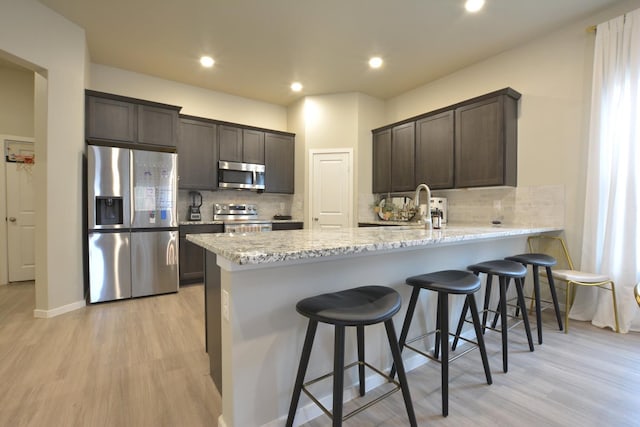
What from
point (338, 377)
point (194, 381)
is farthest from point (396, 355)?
point (194, 381)

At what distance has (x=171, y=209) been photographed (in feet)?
12.4

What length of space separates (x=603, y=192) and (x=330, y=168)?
3348 millimetres

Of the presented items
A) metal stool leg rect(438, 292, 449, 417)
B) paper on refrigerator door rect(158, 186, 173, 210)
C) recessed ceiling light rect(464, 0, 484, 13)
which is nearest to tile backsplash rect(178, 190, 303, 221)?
paper on refrigerator door rect(158, 186, 173, 210)

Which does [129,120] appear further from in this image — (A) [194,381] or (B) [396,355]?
(B) [396,355]

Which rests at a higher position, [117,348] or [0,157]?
[0,157]

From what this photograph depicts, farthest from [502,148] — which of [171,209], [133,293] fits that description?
[133,293]

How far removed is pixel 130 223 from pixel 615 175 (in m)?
5.06

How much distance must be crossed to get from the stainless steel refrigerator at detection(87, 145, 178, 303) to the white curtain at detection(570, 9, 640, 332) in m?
4.59

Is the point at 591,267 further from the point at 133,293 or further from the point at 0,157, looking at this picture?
the point at 0,157

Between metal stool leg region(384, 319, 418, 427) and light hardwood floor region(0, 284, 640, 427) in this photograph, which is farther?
light hardwood floor region(0, 284, 640, 427)

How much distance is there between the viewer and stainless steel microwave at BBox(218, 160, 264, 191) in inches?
183

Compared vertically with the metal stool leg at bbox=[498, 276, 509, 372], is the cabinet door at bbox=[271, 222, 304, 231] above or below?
above

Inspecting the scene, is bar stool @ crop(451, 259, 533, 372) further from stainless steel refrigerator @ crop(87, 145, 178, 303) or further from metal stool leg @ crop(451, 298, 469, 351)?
stainless steel refrigerator @ crop(87, 145, 178, 303)

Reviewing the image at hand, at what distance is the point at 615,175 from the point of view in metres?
2.72
